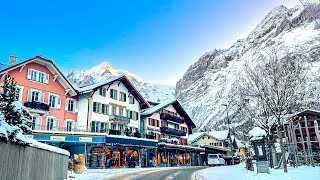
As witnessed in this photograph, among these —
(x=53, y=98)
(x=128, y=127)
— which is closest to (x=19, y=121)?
(x=53, y=98)

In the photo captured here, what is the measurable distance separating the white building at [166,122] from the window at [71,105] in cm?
1386

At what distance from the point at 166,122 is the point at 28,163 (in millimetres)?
45822

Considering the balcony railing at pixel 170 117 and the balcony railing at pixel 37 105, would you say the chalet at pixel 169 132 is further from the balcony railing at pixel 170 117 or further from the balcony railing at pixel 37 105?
the balcony railing at pixel 37 105

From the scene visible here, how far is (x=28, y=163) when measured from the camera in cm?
1123

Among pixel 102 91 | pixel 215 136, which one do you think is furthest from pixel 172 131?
pixel 215 136

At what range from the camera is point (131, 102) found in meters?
47.3

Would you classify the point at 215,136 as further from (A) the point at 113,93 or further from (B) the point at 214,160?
(A) the point at 113,93

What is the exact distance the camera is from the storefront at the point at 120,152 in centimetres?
3519

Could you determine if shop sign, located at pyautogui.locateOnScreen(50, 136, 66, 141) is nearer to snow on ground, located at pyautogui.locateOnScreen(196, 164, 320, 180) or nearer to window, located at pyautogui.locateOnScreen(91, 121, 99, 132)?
window, located at pyautogui.locateOnScreen(91, 121, 99, 132)

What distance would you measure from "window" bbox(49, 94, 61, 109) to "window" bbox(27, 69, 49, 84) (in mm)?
2125

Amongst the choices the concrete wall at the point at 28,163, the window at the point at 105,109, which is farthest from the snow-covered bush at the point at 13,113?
the window at the point at 105,109

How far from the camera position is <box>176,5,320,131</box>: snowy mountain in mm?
118750

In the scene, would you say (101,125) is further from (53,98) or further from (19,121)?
(19,121)

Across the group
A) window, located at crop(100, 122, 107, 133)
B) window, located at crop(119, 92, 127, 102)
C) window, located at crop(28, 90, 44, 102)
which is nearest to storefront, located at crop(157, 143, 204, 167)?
window, located at crop(119, 92, 127, 102)
